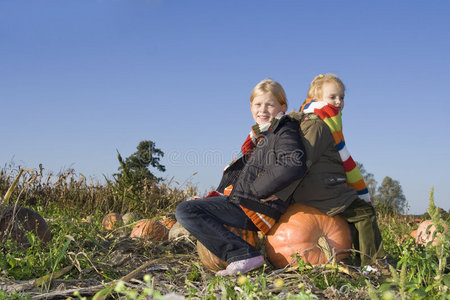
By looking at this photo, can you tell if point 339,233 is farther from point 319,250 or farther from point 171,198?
point 171,198

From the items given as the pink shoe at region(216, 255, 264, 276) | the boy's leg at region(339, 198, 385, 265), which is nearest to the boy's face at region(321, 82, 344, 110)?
the boy's leg at region(339, 198, 385, 265)

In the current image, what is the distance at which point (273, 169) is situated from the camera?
3.59 meters

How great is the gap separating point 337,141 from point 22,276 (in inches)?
119

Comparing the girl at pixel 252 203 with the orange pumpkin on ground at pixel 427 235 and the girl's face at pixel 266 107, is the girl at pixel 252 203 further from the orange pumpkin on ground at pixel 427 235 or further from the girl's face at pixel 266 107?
the orange pumpkin on ground at pixel 427 235

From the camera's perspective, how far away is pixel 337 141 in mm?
3951

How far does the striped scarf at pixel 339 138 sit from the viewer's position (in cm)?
395

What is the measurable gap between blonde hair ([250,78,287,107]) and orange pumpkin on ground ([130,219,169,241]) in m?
2.26

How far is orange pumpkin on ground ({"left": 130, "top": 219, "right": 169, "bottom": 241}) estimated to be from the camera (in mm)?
5345

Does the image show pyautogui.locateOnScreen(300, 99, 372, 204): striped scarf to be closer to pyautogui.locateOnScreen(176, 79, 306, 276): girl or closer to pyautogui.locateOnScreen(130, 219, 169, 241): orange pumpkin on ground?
pyautogui.locateOnScreen(176, 79, 306, 276): girl

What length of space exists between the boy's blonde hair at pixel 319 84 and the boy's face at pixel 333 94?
42 millimetres

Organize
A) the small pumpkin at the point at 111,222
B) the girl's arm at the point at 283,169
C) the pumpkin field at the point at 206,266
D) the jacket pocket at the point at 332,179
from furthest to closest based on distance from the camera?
1. the small pumpkin at the point at 111,222
2. the jacket pocket at the point at 332,179
3. the girl's arm at the point at 283,169
4. the pumpkin field at the point at 206,266

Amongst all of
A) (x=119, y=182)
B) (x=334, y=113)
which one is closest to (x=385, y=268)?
(x=334, y=113)

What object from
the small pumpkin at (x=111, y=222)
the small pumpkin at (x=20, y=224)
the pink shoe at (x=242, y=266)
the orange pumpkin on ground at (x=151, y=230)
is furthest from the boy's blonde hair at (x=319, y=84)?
the small pumpkin at (x=111, y=222)

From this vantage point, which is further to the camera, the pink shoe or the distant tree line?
the distant tree line
